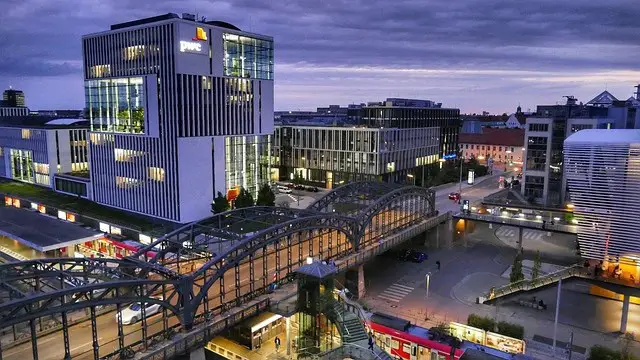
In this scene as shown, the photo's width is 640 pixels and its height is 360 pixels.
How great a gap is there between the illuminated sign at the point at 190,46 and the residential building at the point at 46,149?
36312 millimetres

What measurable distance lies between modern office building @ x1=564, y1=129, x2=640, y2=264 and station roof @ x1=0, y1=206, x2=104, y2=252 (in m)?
50.2

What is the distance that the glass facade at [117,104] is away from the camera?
6606cm

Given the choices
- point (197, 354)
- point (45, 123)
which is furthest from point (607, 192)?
point (45, 123)

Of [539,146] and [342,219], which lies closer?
[342,219]

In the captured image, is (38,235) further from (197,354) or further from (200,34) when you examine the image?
(200,34)

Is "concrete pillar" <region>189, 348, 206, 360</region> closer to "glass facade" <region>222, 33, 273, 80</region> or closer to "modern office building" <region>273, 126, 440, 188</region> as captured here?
"glass facade" <region>222, 33, 273, 80</region>

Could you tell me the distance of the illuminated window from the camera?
6457 centimetres

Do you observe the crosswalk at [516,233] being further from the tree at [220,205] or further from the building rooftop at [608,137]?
the tree at [220,205]

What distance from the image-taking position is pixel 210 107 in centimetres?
6594

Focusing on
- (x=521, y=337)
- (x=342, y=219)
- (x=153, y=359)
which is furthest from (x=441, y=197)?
(x=153, y=359)

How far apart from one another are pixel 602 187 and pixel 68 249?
54610 millimetres

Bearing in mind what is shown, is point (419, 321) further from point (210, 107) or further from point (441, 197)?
point (441, 197)

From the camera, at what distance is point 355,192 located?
6206cm

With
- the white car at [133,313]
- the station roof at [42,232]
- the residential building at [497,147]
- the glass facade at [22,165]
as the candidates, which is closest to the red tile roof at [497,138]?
the residential building at [497,147]
